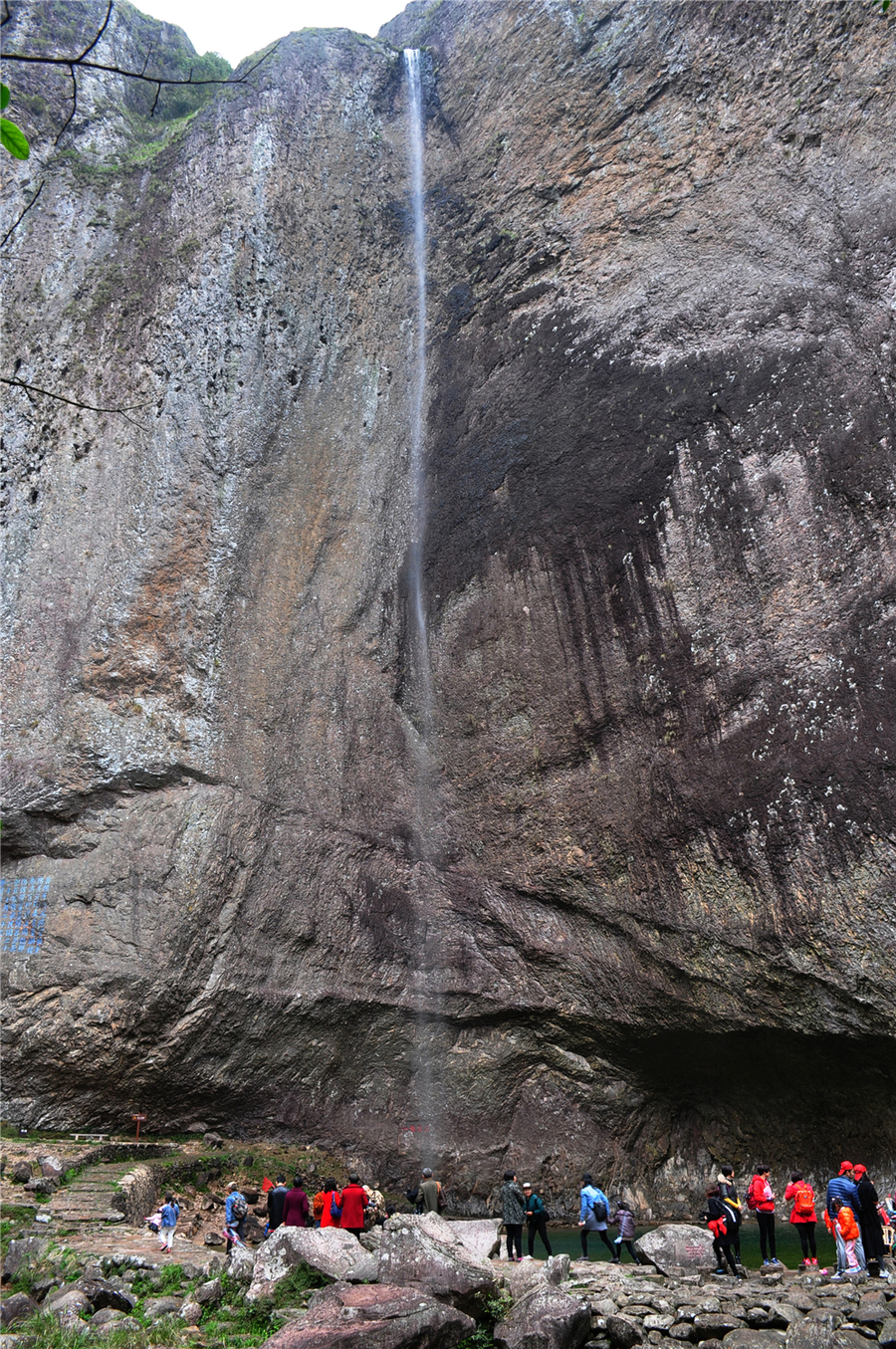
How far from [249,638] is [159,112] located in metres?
14.8

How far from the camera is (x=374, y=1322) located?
561cm

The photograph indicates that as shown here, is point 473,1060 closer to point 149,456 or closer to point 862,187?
point 149,456

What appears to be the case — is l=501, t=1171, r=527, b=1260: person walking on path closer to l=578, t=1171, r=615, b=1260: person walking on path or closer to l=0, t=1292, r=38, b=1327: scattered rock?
l=578, t=1171, r=615, b=1260: person walking on path

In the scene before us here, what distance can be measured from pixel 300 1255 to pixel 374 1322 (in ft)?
5.15

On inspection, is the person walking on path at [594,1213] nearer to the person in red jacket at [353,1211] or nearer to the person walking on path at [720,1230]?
the person walking on path at [720,1230]

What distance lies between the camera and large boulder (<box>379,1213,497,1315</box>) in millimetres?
6441

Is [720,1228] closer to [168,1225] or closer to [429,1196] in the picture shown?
[429,1196]

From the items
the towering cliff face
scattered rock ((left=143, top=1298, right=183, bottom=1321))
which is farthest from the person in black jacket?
scattered rock ((left=143, top=1298, right=183, bottom=1321))

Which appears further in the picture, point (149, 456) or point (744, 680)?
point (149, 456)

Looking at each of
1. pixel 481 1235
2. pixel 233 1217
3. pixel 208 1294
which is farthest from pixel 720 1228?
pixel 233 1217

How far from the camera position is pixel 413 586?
15367 mm

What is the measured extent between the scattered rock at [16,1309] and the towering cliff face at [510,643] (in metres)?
5.44

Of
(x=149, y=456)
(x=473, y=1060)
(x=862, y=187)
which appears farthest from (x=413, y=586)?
(x=862, y=187)

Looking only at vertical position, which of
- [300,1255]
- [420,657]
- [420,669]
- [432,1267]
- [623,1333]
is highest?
[420,657]
